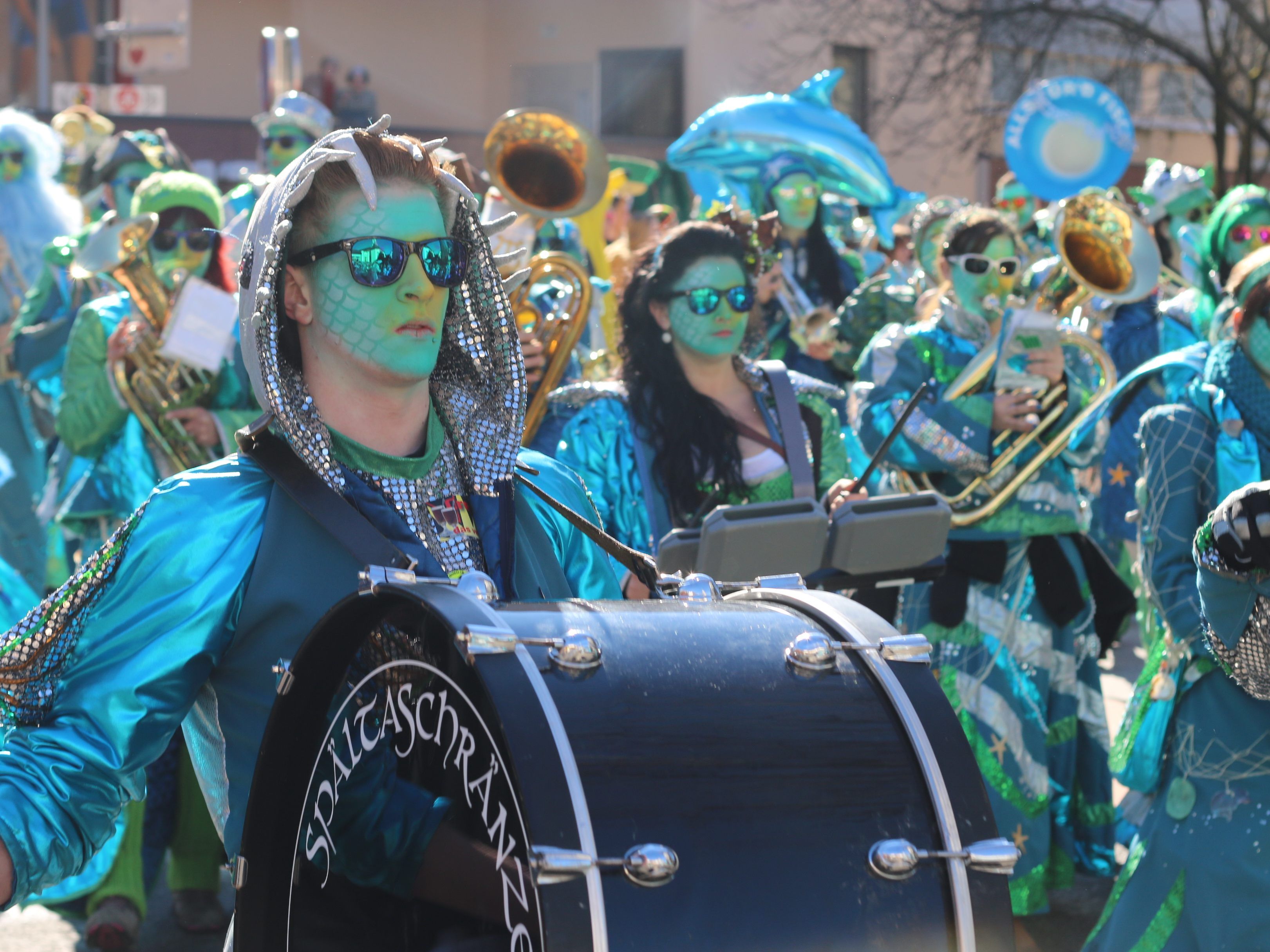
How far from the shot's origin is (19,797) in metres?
1.71

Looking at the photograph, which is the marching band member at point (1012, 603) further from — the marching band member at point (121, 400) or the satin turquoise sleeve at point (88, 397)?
the satin turquoise sleeve at point (88, 397)

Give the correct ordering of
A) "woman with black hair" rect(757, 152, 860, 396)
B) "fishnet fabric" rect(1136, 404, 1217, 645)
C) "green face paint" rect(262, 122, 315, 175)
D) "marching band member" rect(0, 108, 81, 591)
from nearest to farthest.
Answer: "fishnet fabric" rect(1136, 404, 1217, 645)
"marching band member" rect(0, 108, 81, 591)
"woman with black hair" rect(757, 152, 860, 396)
"green face paint" rect(262, 122, 315, 175)

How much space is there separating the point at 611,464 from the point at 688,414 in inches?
9.7

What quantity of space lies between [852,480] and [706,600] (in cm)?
184

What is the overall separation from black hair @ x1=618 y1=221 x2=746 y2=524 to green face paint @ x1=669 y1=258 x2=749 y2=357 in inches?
1.2

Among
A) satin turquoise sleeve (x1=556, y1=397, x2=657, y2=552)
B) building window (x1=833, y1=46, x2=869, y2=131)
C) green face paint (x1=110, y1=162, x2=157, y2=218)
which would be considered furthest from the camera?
building window (x1=833, y1=46, x2=869, y2=131)

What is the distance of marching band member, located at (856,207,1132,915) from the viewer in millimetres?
4707

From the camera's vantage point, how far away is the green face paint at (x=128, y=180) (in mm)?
7586

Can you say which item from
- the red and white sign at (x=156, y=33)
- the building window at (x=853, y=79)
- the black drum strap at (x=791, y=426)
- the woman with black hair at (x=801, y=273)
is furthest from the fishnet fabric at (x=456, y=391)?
the building window at (x=853, y=79)

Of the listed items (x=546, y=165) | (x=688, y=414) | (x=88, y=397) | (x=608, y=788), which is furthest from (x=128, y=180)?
(x=608, y=788)

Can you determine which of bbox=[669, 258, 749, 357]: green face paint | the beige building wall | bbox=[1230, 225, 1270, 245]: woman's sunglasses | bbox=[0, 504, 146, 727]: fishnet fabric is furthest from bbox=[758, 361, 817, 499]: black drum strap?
the beige building wall

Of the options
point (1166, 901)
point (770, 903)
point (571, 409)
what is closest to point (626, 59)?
point (571, 409)

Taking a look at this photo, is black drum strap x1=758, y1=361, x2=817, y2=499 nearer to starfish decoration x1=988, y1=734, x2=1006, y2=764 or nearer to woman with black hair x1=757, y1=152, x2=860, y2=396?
starfish decoration x1=988, y1=734, x2=1006, y2=764

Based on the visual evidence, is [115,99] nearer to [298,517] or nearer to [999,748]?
[999,748]
